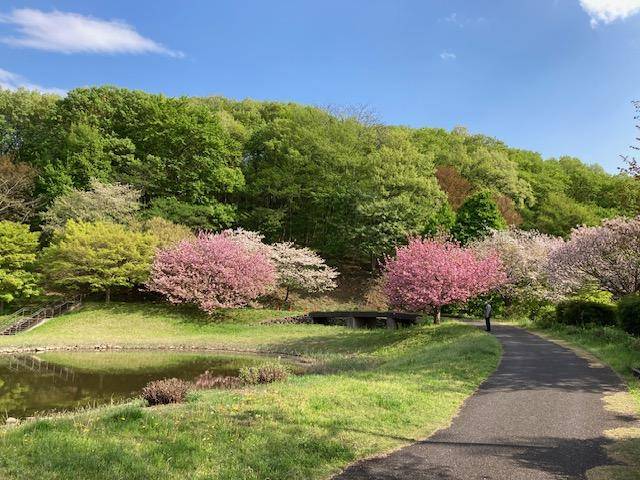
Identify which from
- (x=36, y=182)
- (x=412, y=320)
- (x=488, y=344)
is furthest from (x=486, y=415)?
(x=36, y=182)

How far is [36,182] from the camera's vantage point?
1842 inches

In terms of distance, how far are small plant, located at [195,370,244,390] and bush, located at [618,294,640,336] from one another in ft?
47.4

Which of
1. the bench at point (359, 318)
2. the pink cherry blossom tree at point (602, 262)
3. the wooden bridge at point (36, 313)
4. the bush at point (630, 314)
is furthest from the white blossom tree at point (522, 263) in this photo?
the wooden bridge at point (36, 313)

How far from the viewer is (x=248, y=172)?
54.3 metres

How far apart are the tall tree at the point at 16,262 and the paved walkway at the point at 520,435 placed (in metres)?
34.4

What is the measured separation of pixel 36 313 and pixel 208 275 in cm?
1190

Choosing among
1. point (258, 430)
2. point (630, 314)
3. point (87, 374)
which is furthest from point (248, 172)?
point (258, 430)

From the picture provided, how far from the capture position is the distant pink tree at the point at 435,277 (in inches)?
1001

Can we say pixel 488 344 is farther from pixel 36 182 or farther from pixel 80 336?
pixel 36 182

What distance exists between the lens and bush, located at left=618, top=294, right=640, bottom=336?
19.0 metres

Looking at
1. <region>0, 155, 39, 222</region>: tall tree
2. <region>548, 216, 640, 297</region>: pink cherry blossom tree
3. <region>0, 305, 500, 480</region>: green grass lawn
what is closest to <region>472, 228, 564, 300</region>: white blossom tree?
<region>548, 216, 640, 297</region>: pink cherry blossom tree

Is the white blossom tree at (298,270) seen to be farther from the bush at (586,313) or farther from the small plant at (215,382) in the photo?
the small plant at (215,382)

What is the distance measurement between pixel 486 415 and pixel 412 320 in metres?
23.5

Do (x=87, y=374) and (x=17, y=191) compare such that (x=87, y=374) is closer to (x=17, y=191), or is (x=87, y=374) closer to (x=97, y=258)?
(x=97, y=258)
